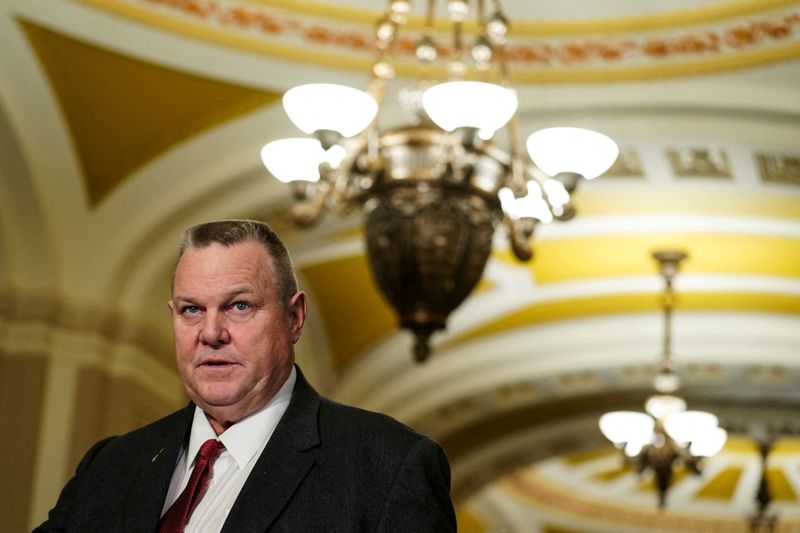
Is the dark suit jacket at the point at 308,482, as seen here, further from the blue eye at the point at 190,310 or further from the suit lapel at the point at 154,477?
the blue eye at the point at 190,310

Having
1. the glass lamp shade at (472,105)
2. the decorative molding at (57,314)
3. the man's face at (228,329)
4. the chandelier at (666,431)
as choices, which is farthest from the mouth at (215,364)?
the chandelier at (666,431)

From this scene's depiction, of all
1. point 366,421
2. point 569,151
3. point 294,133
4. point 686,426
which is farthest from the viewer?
point 686,426

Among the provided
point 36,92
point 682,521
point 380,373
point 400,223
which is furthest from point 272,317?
point 682,521

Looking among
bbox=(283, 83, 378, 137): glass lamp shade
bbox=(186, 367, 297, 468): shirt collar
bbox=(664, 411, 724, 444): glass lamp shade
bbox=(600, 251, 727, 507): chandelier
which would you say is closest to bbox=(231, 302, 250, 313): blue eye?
bbox=(186, 367, 297, 468): shirt collar

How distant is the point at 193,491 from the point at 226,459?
0.24 feet

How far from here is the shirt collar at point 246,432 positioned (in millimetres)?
1983

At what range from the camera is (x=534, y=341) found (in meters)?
11.9

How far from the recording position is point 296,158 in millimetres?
5906

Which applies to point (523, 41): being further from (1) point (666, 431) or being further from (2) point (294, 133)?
(1) point (666, 431)

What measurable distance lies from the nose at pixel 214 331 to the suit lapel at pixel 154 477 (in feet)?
0.66

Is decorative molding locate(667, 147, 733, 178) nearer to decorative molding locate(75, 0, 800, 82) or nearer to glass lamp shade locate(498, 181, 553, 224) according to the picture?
decorative molding locate(75, 0, 800, 82)

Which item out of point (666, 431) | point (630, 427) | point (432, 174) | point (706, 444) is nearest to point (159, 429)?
point (432, 174)

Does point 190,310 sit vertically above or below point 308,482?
above

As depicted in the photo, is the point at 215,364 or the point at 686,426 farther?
the point at 686,426
